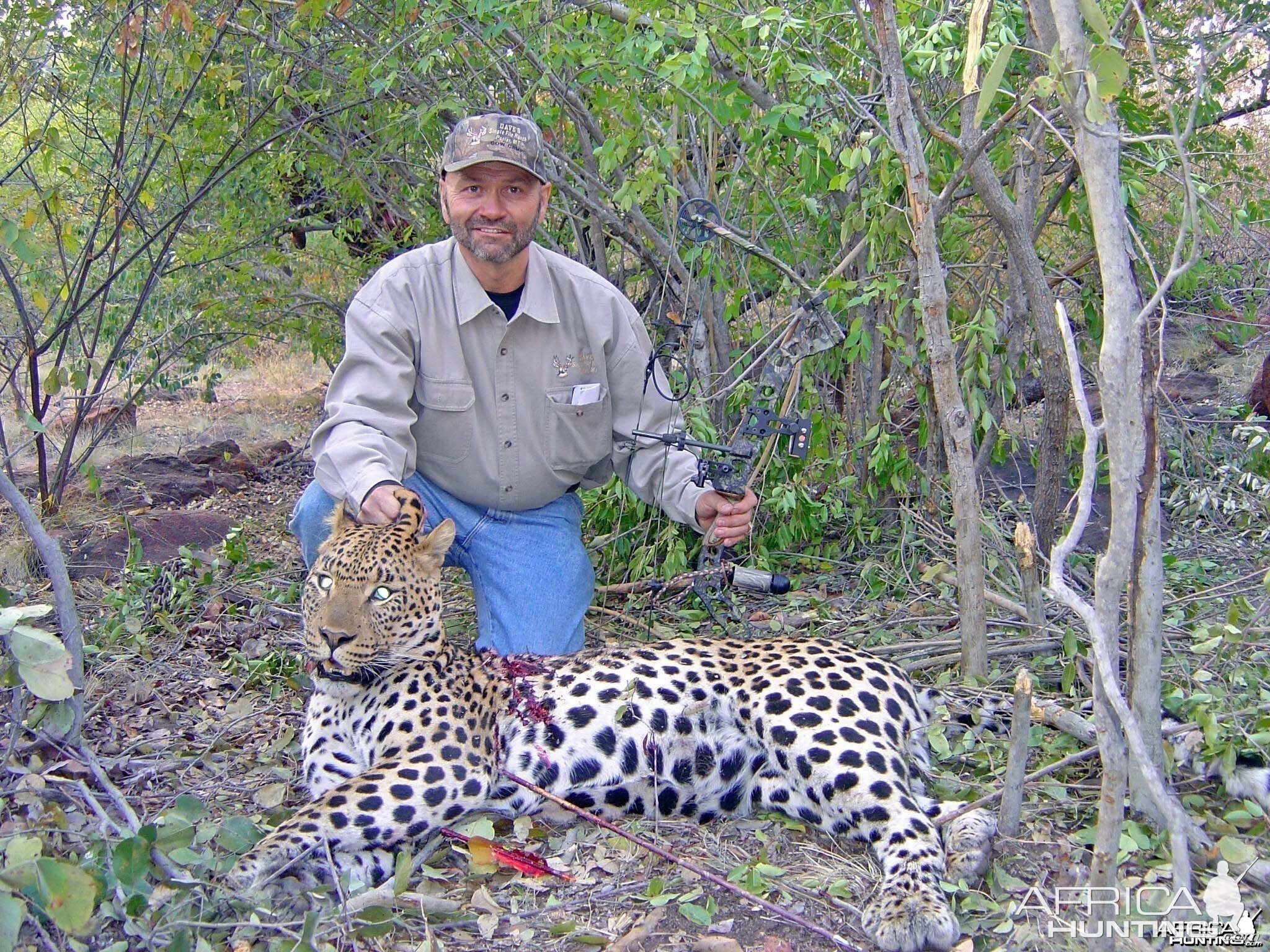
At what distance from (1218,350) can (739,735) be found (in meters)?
6.91

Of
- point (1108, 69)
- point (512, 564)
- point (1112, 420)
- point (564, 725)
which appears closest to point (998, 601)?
point (564, 725)

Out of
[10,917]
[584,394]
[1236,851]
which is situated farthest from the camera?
[584,394]

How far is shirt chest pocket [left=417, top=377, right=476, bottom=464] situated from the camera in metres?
Result: 4.66

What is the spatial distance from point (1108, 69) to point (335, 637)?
8.82 feet

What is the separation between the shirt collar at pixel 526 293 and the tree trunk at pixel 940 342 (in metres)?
1.59

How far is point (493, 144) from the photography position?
4.40 metres

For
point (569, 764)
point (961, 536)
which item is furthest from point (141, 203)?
point (961, 536)

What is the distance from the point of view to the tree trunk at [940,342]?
3631 millimetres

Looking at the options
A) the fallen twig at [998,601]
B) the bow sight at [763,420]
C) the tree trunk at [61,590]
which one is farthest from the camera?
the fallen twig at [998,601]

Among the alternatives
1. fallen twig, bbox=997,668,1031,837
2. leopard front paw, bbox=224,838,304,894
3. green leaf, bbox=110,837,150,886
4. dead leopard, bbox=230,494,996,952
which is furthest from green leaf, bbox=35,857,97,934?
fallen twig, bbox=997,668,1031,837

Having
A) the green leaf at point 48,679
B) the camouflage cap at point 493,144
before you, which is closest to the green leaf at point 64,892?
the green leaf at point 48,679

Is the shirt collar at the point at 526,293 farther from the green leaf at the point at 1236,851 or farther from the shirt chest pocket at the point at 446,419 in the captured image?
the green leaf at the point at 1236,851

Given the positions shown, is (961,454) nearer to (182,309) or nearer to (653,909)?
(653,909)

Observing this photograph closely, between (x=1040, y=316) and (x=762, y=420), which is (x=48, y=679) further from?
(x=1040, y=316)
